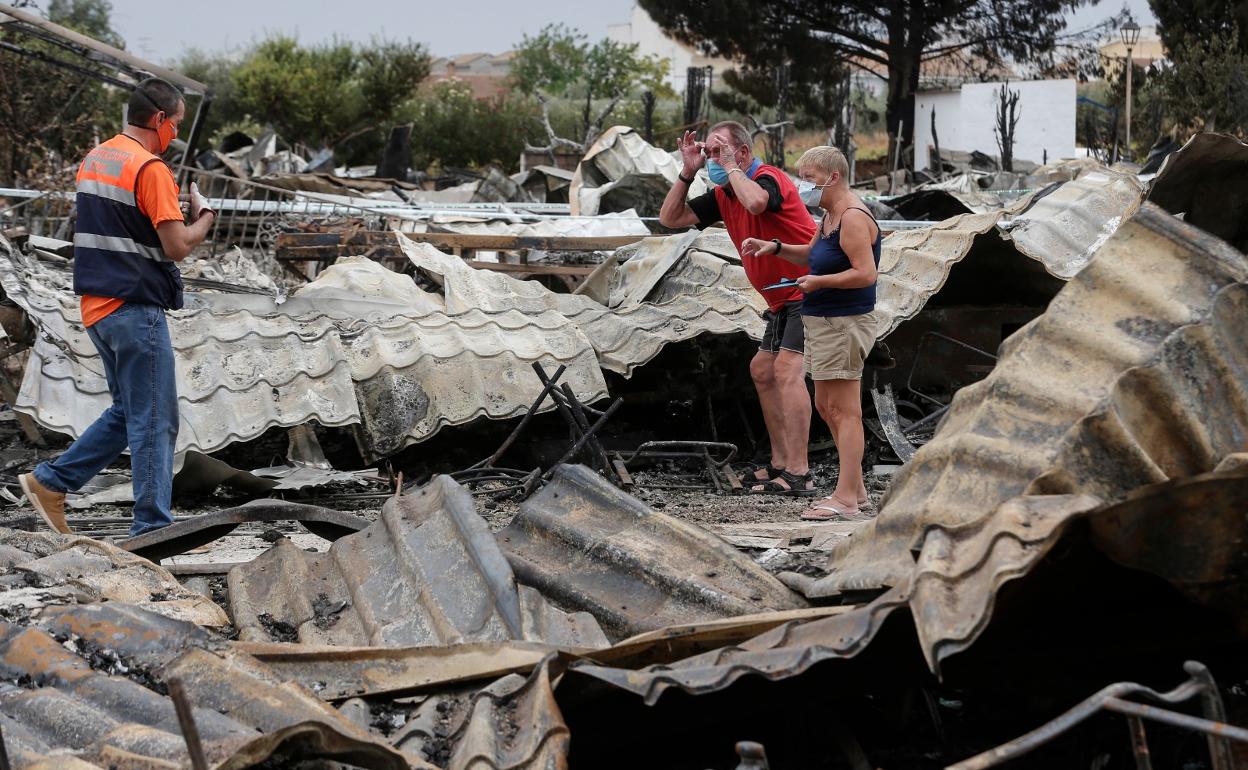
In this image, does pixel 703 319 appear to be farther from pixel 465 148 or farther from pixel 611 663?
pixel 465 148

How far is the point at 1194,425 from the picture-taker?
283 cm

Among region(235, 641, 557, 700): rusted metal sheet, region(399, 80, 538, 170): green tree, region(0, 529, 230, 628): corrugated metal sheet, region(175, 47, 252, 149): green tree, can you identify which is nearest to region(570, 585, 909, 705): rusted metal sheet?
region(235, 641, 557, 700): rusted metal sheet

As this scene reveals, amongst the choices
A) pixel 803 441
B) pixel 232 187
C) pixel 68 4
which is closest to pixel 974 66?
pixel 232 187

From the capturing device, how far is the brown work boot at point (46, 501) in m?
5.42

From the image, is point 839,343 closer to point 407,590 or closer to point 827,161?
point 827,161

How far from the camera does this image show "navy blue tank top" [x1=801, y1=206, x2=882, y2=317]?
571 centimetres

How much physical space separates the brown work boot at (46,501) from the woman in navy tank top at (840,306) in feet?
11.1

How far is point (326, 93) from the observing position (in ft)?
118

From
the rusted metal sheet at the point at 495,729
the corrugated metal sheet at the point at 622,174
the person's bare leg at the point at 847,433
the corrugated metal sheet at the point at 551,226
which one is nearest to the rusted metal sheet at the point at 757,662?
the rusted metal sheet at the point at 495,729

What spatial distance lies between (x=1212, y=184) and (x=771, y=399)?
265cm

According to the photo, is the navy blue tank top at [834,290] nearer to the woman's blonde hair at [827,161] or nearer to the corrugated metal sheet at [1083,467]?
the woman's blonde hair at [827,161]

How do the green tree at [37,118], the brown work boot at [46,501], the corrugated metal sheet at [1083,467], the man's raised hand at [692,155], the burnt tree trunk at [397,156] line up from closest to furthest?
the corrugated metal sheet at [1083,467]
the brown work boot at [46,501]
the man's raised hand at [692,155]
the green tree at [37,118]
the burnt tree trunk at [397,156]

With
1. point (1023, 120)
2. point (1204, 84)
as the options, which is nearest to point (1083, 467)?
point (1204, 84)

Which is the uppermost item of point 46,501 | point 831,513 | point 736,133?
point 736,133
